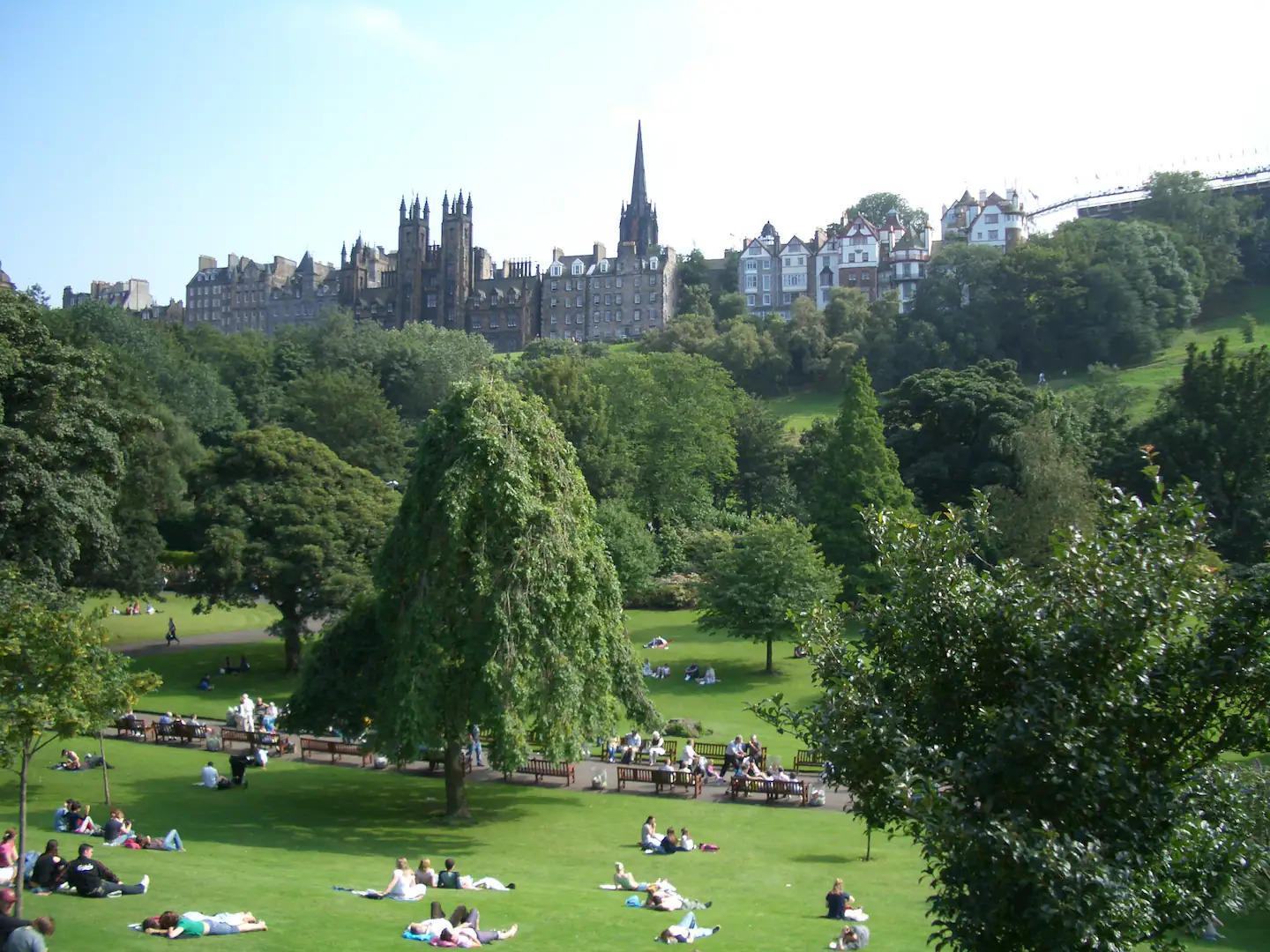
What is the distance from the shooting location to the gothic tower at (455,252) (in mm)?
153375

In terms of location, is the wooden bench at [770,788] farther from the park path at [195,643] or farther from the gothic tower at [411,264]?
the gothic tower at [411,264]

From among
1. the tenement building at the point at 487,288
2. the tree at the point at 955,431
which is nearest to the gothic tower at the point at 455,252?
the tenement building at the point at 487,288

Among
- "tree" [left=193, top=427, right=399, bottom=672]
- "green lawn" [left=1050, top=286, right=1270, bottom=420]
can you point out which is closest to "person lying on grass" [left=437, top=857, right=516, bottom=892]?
"tree" [left=193, top=427, right=399, bottom=672]

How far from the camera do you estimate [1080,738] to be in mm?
9523

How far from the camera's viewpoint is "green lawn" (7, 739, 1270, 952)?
16234 mm

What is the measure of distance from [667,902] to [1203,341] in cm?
8936

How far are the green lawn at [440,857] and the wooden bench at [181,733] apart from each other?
0.75m

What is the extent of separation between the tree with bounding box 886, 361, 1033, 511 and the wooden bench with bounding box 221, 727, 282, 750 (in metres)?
37.3

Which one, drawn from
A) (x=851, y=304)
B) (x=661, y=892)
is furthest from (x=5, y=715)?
(x=851, y=304)

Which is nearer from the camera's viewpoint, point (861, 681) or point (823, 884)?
point (861, 681)

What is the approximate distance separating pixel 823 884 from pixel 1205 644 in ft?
39.4

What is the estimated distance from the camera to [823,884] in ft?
66.7

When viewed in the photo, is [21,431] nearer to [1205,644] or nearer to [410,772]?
[410,772]

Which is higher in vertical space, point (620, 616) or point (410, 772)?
point (620, 616)
